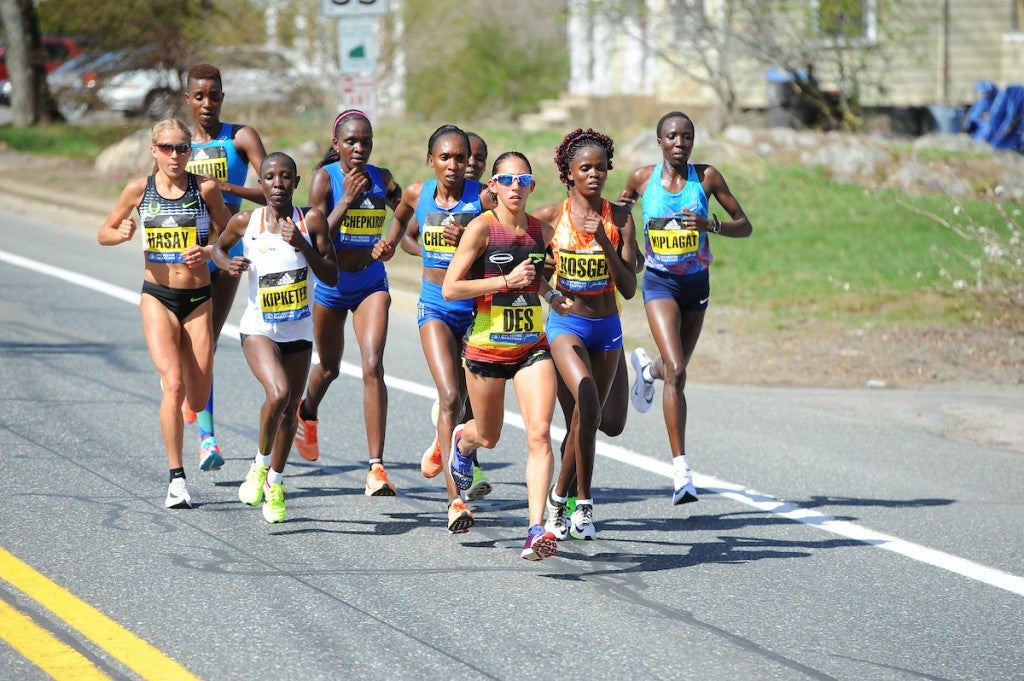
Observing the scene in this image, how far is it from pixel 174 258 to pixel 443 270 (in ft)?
4.92

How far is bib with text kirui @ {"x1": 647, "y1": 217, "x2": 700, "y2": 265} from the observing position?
863 centimetres

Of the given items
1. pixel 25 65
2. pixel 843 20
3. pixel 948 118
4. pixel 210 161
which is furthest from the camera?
pixel 25 65

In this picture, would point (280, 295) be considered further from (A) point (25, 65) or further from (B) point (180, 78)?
(A) point (25, 65)

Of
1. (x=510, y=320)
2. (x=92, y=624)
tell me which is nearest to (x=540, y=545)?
(x=510, y=320)

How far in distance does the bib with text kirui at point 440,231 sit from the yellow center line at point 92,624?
275cm

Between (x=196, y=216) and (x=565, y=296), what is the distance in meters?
2.20

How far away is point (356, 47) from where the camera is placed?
15203 millimetres

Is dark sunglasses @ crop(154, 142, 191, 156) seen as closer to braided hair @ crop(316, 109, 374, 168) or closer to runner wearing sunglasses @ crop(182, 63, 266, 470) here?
braided hair @ crop(316, 109, 374, 168)

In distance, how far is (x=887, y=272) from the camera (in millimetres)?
16094

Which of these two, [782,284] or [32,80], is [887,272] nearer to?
[782,284]

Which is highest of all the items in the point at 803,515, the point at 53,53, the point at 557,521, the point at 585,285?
the point at 53,53

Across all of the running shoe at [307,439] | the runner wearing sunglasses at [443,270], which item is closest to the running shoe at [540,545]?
the runner wearing sunglasses at [443,270]

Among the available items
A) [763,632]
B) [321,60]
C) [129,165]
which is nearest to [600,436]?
[763,632]

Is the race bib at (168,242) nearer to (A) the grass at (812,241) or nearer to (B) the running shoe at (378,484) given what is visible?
(B) the running shoe at (378,484)
